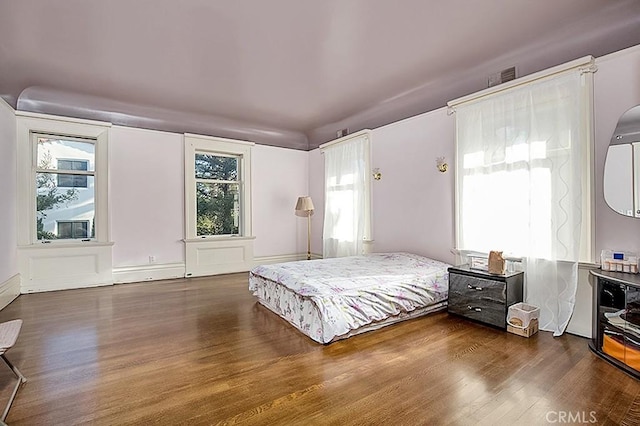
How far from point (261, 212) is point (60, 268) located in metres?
3.29

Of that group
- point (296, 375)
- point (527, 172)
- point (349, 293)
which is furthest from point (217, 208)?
point (527, 172)

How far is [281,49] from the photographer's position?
11.2 ft

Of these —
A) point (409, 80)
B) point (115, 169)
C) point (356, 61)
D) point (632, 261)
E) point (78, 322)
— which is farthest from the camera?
point (115, 169)

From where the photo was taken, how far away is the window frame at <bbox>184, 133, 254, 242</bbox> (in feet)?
18.9

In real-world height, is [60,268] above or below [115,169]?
below

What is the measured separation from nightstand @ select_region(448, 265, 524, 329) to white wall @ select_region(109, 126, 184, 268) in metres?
4.51

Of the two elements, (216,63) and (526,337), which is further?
(216,63)

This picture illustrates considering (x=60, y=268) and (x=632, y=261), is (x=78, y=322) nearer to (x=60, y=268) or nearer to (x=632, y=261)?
(x=60, y=268)

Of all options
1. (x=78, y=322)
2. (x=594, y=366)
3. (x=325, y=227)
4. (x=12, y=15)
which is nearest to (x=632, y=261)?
(x=594, y=366)

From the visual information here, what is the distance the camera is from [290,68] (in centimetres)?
389

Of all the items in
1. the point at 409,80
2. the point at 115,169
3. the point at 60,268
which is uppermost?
the point at 409,80

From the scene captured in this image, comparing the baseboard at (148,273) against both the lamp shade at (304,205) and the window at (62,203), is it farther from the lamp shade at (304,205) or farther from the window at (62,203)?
the lamp shade at (304,205)

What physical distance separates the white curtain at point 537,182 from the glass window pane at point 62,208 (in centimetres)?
556

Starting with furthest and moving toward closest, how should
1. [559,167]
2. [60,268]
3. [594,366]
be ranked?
[60,268] < [559,167] < [594,366]
